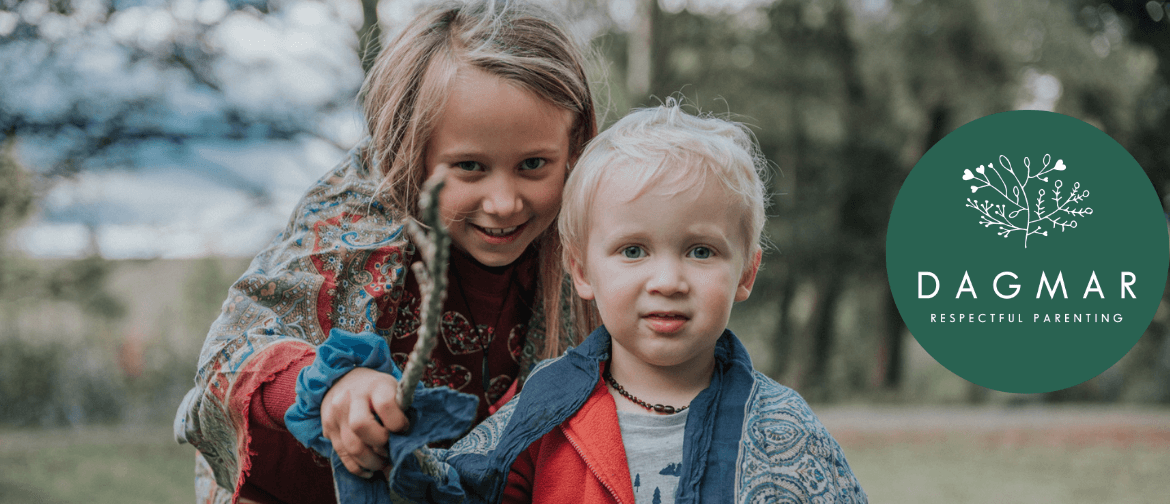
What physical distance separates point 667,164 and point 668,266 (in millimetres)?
181

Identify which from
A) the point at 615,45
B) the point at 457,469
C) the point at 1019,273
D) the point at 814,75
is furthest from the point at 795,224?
the point at 457,469

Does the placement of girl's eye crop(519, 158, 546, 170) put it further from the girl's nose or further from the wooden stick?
the wooden stick

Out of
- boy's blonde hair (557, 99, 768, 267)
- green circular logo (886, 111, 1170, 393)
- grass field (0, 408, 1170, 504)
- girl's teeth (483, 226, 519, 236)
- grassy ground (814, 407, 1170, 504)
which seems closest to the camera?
boy's blonde hair (557, 99, 768, 267)

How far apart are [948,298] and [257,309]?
13.7 ft

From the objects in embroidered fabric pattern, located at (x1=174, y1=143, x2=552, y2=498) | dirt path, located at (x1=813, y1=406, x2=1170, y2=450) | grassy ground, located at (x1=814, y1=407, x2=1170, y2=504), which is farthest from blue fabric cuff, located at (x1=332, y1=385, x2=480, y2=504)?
dirt path, located at (x1=813, y1=406, x2=1170, y2=450)

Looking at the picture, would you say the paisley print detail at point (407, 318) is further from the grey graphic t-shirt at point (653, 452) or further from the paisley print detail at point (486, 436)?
the grey graphic t-shirt at point (653, 452)

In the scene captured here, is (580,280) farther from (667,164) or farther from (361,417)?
(361,417)

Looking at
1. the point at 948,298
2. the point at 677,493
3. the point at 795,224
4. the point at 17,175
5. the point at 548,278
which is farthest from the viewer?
the point at 795,224

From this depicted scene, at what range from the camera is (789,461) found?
147cm

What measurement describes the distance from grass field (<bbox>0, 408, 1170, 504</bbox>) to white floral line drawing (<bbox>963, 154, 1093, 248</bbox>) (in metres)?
3.35

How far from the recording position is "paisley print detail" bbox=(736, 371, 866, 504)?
1.45 m

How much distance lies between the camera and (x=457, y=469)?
1.49 metres

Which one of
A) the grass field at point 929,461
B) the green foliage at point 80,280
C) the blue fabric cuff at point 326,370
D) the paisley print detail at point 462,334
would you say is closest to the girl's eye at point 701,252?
the blue fabric cuff at point 326,370

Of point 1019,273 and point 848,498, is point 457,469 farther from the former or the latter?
point 1019,273
